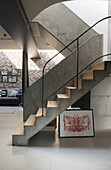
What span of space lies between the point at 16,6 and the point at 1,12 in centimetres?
41

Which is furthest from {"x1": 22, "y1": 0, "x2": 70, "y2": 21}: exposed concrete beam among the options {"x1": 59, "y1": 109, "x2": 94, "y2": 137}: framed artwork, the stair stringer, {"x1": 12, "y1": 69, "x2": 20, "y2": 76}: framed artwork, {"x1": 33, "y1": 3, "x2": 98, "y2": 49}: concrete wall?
{"x1": 12, "y1": 69, "x2": 20, "y2": 76}: framed artwork

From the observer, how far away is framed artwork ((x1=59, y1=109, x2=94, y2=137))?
4.16 metres

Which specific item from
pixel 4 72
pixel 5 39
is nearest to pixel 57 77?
pixel 5 39

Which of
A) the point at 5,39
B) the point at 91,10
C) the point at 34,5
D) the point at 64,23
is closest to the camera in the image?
the point at 34,5

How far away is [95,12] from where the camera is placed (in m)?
6.00

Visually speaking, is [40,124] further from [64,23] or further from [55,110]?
[64,23]

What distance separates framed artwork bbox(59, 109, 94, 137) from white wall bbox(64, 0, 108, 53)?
286 centimetres

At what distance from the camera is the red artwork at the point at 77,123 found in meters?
4.21

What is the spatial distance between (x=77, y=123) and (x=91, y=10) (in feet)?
12.9

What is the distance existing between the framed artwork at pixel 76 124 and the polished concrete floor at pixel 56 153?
0.59 feet

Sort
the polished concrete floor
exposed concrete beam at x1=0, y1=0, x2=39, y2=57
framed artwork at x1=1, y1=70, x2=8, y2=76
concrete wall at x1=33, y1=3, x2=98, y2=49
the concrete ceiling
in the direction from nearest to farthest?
A: the polished concrete floor → exposed concrete beam at x1=0, y1=0, x2=39, y2=57 → concrete wall at x1=33, y1=3, x2=98, y2=49 → the concrete ceiling → framed artwork at x1=1, y1=70, x2=8, y2=76

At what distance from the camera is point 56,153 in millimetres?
3172

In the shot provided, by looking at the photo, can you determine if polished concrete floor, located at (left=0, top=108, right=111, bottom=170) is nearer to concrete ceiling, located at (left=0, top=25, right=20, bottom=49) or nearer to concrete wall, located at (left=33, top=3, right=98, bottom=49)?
concrete wall, located at (left=33, top=3, right=98, bottom=49)

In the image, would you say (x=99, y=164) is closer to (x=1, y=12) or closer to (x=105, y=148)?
(x=105, y=148)
